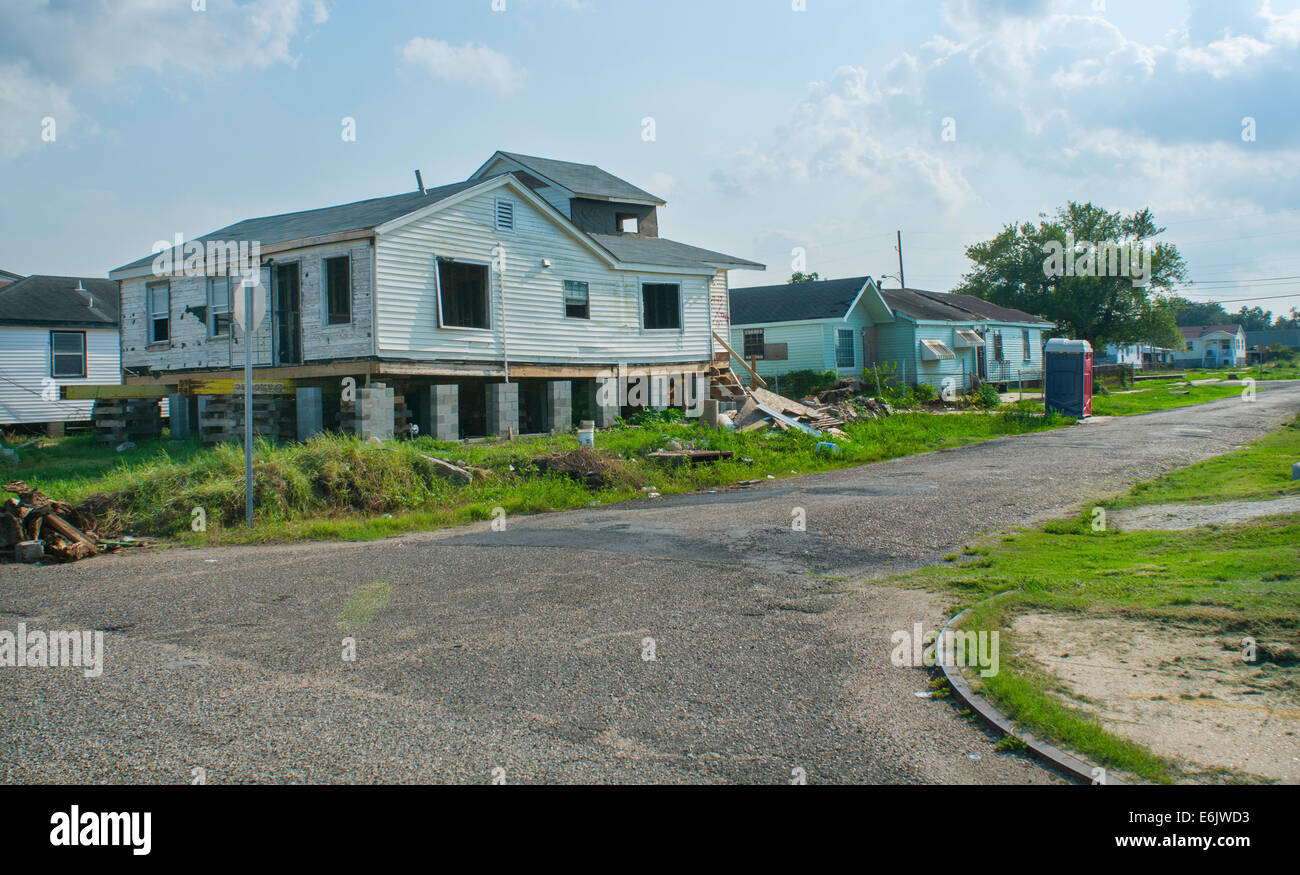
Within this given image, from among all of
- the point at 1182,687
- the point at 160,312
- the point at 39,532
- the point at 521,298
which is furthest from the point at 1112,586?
the point at 160,312

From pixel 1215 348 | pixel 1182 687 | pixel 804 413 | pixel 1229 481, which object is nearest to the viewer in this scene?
pixel 1182 687

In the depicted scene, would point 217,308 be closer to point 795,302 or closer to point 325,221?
point 325,221

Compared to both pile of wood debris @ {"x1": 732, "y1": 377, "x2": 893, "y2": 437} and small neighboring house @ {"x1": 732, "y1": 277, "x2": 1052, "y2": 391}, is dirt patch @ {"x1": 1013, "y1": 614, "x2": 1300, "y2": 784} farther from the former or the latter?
small neighboring house @ {"x1": 732, "y1": 277, "x2": 1052, "y2": 391}

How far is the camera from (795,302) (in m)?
38.7

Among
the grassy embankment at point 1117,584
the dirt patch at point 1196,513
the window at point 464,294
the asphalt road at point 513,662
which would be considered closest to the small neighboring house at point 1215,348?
the window at point 464,294

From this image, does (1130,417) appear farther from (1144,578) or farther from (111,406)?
(111,406)

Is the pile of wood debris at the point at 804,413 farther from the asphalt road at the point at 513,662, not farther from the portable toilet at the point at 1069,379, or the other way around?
the asphalt road at the point at 513,662

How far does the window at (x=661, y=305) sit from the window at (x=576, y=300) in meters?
2.41

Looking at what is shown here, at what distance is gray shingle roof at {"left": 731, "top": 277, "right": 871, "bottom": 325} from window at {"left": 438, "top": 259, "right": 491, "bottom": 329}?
723 inches

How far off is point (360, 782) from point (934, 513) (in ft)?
32.4

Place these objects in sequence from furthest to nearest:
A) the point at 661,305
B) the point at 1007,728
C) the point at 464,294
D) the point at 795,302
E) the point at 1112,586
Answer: the point at 795,302, the point at 661,305, the point at 464,294, the point at 1112,586, the point at 1007,728

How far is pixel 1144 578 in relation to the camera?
7762mm

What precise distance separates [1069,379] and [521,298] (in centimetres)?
1817

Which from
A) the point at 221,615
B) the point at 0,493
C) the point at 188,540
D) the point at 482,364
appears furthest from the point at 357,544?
the point at 482,364
